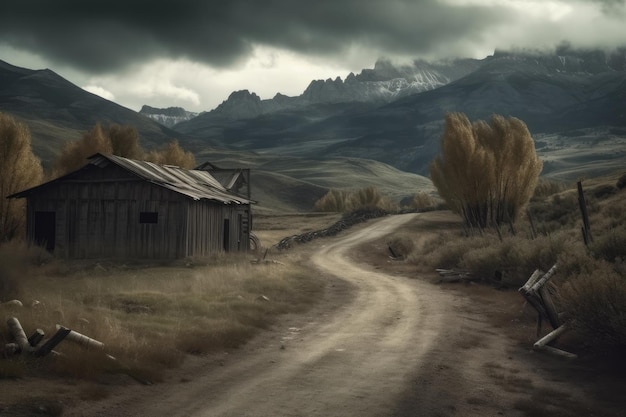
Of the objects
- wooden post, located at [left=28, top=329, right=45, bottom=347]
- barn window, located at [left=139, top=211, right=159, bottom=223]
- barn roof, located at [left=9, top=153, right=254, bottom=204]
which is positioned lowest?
wooden post, located at [left=28, top=329, right=45, bottom=347]

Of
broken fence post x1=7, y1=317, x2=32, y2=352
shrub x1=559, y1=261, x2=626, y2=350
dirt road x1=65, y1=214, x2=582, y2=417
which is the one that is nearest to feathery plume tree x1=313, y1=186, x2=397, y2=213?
dirt road x1=65, y1=214, x2=582, y2=417

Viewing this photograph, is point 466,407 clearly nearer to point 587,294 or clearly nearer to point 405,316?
point 587,294

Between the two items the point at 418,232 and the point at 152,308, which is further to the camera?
the point at 418,232

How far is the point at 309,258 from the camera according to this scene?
1382 inches

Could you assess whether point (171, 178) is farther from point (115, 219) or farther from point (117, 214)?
point (115, 219)

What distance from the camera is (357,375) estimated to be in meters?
9.88

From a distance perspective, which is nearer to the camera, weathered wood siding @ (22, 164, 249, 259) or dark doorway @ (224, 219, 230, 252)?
weathered wood siding @ (22, 164, 249, 259)

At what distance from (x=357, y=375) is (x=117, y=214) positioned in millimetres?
23183

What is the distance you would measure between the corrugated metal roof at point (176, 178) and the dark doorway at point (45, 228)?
158 inches

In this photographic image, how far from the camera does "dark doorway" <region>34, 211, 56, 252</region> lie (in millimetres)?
31141

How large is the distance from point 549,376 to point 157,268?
19983 millimetres

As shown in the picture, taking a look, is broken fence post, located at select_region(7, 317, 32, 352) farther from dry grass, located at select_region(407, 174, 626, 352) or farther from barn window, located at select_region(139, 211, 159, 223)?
barn window, located at select_region(139, 211, 159, 223)

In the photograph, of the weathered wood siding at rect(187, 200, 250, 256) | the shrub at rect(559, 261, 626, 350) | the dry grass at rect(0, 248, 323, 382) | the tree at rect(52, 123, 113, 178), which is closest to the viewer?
the dry grass at rect(0, 248, 323, 382)

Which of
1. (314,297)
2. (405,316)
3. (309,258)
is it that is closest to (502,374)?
(405,316)
